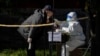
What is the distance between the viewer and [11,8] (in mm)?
15883

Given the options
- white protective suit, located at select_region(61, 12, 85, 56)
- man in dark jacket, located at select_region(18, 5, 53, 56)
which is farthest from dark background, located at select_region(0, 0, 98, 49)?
white protective suit, located at select_region(61, 12, 85, 56)

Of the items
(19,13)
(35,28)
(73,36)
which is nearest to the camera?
(73,36)

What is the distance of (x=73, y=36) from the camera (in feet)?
32.0

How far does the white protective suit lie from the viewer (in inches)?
379

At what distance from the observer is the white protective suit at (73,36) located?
9633 mm

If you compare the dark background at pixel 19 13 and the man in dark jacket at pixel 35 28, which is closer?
the man in dark jacket at pixel 35 28

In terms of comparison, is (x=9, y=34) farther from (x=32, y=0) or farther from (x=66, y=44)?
(x=66, y=44)

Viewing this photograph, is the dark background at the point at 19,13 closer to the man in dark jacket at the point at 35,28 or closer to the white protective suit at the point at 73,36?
the man in dark jacket at the point at 35,28

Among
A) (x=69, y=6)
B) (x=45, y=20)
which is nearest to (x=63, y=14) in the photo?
(x=69, y=6)

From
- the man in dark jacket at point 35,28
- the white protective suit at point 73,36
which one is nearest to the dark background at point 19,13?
the man in dark jacket at point 35,28

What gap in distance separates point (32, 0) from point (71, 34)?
6402 millimetres

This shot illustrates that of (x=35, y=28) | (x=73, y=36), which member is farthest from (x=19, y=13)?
(x=73, y=36)

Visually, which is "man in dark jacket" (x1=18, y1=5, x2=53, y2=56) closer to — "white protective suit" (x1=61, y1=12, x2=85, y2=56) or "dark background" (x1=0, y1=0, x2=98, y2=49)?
"white protective suit" (x1=61, y1=12, x2=85, y2=56)

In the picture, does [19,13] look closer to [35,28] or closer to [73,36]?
[35,28]
